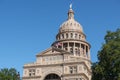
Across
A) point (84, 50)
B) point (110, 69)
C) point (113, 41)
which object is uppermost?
point (84, 50)

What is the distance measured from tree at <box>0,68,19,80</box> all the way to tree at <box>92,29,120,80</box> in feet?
105

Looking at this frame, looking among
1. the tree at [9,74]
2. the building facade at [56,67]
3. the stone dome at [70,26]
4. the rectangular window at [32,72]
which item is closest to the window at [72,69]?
the building facade at [56,67]

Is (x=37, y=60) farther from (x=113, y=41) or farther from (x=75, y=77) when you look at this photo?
(x=113, y=41)

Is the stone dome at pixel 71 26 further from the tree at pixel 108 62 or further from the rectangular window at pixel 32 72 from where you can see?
the tree at pixel 108 62

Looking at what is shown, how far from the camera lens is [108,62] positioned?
66312 mm

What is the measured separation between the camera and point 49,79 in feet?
302

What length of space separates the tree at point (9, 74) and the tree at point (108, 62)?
3195 centimetres

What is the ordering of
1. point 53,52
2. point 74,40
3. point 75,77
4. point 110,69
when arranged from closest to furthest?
point 110,69 < point 75,77 < point 53,52 < point 74,40

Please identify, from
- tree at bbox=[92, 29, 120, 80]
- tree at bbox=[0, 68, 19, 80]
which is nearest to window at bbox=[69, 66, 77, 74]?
tree at bbox=[0, 68, 19, 80]

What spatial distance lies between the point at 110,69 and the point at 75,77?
22947 mm

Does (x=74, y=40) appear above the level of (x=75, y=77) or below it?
above

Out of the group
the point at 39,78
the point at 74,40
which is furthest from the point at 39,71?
the point at 74,40

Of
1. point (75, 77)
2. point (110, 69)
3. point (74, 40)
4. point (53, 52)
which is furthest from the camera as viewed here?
point (74, 40)

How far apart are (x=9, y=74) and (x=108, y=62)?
124 feet
